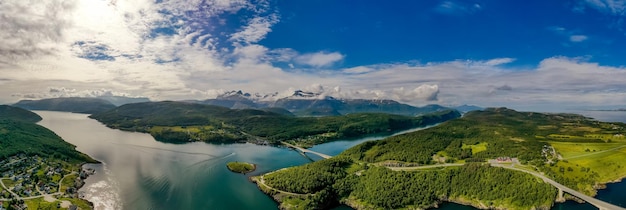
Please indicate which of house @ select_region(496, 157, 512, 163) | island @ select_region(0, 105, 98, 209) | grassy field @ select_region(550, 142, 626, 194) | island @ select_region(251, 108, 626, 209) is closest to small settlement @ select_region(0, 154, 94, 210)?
island @ select_region(0, 105, 98, 209)

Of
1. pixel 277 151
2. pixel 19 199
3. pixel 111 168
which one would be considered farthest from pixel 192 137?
pixel 19 199

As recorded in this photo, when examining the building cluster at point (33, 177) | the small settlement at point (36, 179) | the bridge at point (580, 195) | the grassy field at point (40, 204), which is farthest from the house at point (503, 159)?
the building cluster at point (33, 177)

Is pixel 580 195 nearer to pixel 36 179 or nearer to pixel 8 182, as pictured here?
pixel 36 179

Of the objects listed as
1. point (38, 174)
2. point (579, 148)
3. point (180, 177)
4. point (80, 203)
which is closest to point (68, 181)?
point (38, 174)

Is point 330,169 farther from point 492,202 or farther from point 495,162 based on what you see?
point 495,162

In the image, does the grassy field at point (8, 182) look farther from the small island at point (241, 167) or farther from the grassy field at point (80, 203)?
the small island at point (241, 167)

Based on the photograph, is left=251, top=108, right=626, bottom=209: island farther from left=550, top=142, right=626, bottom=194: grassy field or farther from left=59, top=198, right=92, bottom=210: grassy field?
left=59, top=198, right=92, bottom=210: grassy field
